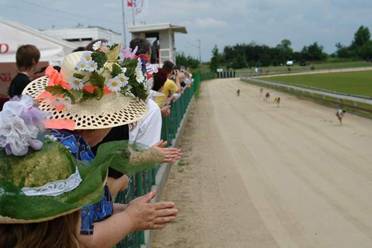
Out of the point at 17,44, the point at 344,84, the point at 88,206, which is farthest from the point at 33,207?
the point at 344,84

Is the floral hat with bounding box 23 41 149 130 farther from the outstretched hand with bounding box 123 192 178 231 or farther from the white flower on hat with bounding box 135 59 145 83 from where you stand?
the outstretched hand with bounding box 123 192 178 231

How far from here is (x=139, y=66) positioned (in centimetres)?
292

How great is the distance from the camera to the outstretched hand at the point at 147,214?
6.66 ft

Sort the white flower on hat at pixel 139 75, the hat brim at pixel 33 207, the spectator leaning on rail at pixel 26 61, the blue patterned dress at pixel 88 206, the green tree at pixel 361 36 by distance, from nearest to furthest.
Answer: the hat brim at pixel 33 207
the blue patterned dress at pixel 88 206
the white flower on hat at pixel 139 75
the spectator leaning on rail at pixel 26 61
the green tree at pixel 361 36

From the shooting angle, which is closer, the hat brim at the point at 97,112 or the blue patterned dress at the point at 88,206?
the blue patterned dress at the point at 88,206

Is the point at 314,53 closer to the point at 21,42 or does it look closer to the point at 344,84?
the point at 344,84

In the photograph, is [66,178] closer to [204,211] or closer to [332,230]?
[332,230]

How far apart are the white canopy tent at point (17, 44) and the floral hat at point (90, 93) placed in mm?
6885

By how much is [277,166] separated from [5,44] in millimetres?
5200

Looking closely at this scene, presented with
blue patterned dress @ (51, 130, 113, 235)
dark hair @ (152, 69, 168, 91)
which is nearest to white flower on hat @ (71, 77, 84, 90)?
blue patterned dress @ (51, 130, 113, 235)

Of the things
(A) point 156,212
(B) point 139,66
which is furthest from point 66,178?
(B) point 139,66

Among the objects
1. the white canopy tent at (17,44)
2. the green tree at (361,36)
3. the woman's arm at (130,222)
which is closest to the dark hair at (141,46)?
the woman's arm at (130,222)

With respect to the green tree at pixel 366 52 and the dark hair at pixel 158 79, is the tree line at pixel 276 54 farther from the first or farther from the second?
the dark hair at pixel 158 79

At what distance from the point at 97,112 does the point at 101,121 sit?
0.21ft
